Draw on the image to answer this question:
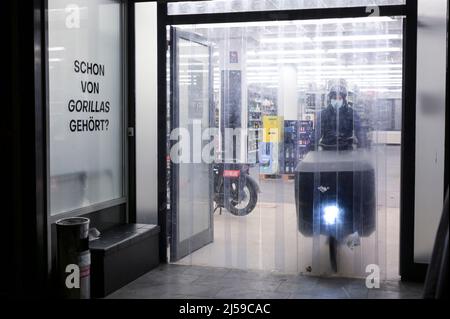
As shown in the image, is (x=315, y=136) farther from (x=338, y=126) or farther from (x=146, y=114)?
(x=146, y=114)

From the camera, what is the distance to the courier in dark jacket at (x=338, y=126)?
16.8ft

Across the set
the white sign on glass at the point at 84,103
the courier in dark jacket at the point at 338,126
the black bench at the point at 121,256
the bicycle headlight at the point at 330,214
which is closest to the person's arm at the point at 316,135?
the courier in dark jacket at the point at 338,126

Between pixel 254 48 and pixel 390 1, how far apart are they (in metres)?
1.21

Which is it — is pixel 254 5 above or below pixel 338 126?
above

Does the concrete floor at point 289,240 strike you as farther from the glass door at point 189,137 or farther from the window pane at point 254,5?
the window pane at point 254,5

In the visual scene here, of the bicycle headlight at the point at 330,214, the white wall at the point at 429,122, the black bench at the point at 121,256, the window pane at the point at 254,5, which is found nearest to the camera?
the black bench at the point at 121,256

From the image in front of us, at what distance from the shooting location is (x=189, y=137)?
5.52 metres

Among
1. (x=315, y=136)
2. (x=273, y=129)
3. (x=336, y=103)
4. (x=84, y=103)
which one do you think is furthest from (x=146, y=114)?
(x=336, y=103)

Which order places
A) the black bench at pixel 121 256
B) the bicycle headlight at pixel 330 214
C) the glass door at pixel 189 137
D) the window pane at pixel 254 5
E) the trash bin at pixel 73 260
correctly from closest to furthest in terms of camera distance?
the trash bin at pixel 73 260
the black bench at pixel 121 256
the window pane at pixel 254 5
the bicycle headlight at pixel 330 214
the glass door at pixel 189 137

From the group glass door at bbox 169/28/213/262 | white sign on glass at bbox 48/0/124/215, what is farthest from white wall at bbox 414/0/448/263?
white sign on glass at bbox 48/0/124/215

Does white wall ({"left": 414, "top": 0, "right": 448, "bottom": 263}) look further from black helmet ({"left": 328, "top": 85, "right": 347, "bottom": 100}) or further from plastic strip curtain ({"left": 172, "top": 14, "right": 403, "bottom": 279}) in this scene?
black helmet ({"left": 328, "top": 85, "right": 347, "bottom": 100})

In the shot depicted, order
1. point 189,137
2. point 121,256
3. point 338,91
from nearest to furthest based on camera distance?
1. point 121,256
2. point 338,91
3. point 189,137

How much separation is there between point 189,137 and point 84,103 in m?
1.05
